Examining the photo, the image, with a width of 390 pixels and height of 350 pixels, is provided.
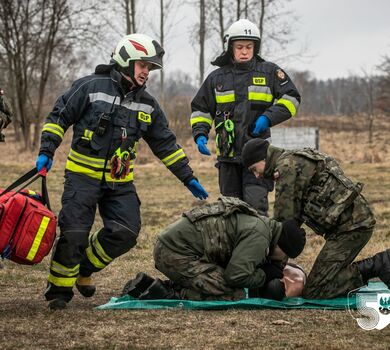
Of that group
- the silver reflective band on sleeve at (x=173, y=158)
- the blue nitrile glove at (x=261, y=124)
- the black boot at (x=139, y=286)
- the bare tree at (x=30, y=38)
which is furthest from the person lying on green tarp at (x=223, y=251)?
the bare tree at (x=30, y=38)

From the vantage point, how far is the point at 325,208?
5602 millimetres

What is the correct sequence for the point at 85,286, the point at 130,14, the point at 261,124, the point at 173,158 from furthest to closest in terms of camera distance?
the point at 130,14
the point at 261,124
the point at 173,158
the point at 85,286

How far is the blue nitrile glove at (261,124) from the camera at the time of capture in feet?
22.7

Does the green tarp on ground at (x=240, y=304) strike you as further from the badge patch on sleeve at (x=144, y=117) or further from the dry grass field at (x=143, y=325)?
the badge patch on sleeve at (x=144, y=117)

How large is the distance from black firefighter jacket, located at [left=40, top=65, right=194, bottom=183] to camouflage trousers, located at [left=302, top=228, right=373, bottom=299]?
1.65m

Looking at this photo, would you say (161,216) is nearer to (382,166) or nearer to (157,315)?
(157,315)

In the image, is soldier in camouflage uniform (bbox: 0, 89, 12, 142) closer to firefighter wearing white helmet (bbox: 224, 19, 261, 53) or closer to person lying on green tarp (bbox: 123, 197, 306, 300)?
person lying on green tarp (bbox: 123, 197, 306, 300)

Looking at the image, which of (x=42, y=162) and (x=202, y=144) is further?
(x=202, y=144)

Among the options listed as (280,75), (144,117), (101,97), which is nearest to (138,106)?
(144,117)

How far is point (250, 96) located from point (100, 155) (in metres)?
1.99

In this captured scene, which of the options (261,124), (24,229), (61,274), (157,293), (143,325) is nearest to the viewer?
(143,325)

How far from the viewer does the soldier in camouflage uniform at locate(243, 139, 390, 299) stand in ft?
17.9

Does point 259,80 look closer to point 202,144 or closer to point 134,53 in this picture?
point 202,144

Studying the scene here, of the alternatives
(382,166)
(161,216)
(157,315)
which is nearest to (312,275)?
(157,315)
